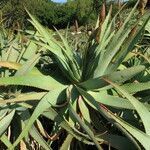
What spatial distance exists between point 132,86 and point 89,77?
28 cm

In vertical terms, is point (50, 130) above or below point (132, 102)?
below

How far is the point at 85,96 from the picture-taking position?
9.68 ft

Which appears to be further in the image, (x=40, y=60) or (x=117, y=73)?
(x=40, y=60)

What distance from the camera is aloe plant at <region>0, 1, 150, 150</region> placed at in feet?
9.18

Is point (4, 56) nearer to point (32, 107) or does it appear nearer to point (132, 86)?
point (32, 107)

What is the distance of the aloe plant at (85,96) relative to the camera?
2797mm

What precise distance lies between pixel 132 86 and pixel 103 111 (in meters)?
0.30

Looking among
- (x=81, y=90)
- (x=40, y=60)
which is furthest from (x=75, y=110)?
(x=40, y=60)

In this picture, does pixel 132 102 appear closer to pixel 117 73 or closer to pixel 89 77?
pixel 117 73

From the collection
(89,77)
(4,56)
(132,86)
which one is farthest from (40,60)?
(132,86)

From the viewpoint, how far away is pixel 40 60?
11.3 feet

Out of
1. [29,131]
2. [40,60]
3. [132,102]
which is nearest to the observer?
[132,102]

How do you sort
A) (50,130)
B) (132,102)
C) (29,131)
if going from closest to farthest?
(132,102) < (29,131) < (50,130)

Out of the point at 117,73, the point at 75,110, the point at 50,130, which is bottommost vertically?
the point at 50,130
